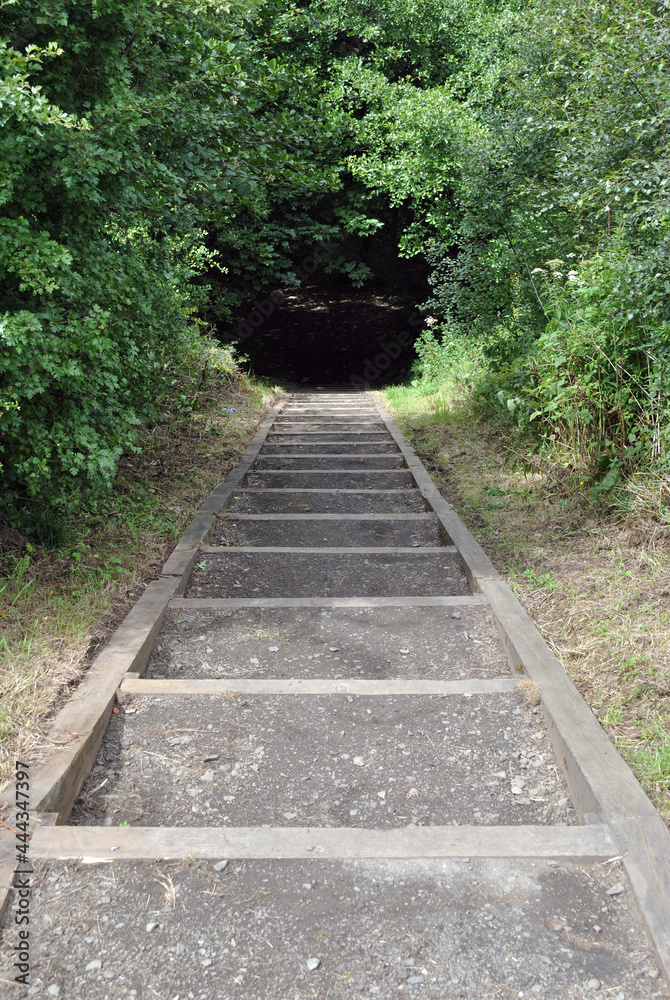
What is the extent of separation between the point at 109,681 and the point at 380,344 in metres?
16.7

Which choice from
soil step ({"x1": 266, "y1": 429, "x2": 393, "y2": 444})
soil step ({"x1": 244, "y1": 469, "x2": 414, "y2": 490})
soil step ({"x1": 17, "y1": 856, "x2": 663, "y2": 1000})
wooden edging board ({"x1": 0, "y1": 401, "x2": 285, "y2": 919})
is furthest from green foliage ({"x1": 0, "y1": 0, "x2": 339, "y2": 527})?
soil step ({"x1": 266, "y1": 429, "x2": 393, "y2": 444})

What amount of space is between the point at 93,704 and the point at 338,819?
95cm

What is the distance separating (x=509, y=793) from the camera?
2205 millimetres

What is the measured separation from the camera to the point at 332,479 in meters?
6.02

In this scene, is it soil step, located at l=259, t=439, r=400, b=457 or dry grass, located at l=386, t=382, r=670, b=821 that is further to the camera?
soil step, located at l=259, t=439, r=400, b=457

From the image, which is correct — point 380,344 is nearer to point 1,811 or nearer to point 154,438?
point 154,438

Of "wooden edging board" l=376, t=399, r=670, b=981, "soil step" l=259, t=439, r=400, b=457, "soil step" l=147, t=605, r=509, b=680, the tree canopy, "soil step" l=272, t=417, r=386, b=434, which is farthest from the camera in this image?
"soil step" l=272, t=417, r=386, b=434

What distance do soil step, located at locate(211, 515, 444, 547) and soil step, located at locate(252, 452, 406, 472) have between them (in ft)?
A: 5.10

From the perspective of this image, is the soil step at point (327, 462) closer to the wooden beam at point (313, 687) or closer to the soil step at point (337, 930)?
the wooden beam at point (313, 687)

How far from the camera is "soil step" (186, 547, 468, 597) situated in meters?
3.76

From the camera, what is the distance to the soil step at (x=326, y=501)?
5152 mm

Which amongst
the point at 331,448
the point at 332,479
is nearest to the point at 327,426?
the point at 331,448

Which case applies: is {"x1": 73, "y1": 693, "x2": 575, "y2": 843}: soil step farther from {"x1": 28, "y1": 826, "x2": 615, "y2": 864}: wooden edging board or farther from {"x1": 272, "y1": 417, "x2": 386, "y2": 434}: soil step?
{"x1": 272, "y1": 417, "x2": 386, "y2": 434}: soil step

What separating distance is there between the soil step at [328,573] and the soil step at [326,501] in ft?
3.25
